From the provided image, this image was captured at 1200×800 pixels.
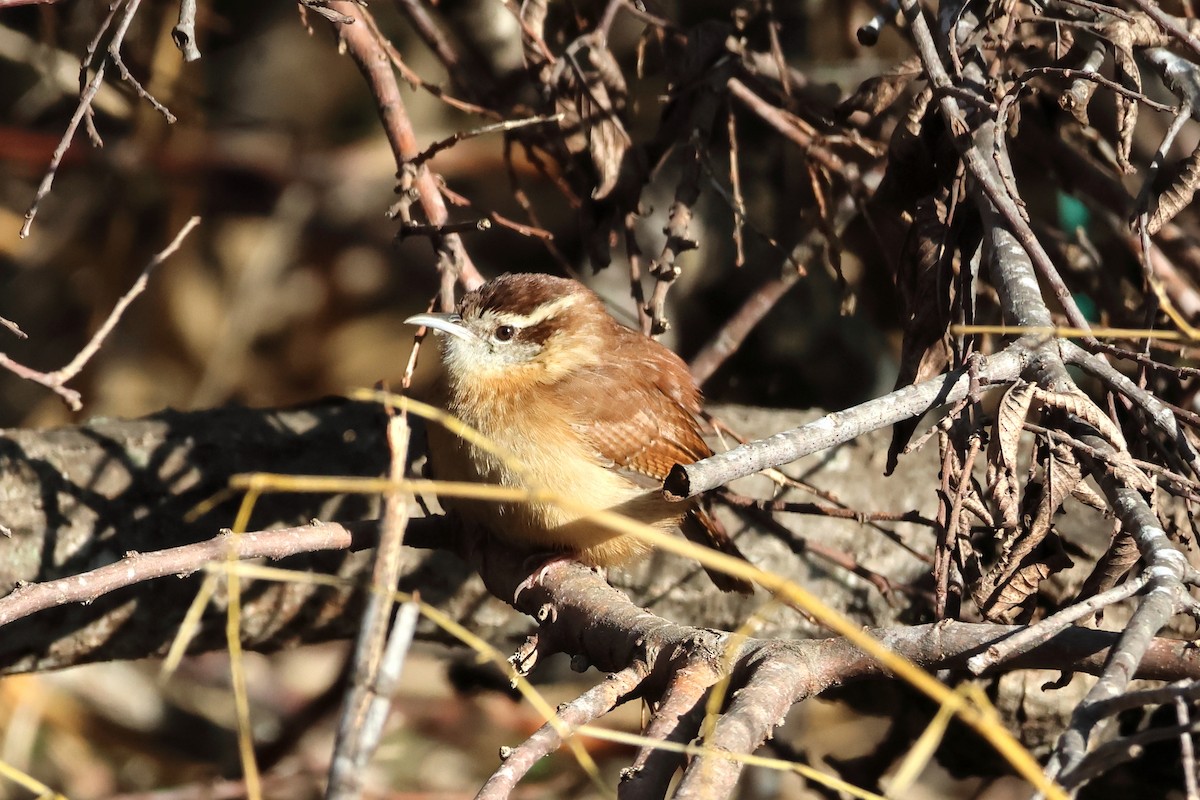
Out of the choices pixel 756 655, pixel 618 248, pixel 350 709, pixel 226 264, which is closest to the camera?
pixel 350 709

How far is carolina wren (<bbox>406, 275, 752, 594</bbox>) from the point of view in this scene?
152 inches

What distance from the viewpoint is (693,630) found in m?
2.83

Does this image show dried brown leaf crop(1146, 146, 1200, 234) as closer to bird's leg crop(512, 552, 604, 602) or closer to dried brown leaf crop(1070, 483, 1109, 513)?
dried brown leaf crop(1070, 483, 1109, 513)

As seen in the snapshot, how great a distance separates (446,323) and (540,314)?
1.45 feet

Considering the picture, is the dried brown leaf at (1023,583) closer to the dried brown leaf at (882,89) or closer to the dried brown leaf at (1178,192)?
the dried brown leaf at (1178,192)

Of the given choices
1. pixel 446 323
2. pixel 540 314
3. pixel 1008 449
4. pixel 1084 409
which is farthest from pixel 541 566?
pixel 1084 409

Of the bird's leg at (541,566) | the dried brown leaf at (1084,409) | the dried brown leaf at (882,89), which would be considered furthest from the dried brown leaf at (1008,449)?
the bird's leg at (541,566)

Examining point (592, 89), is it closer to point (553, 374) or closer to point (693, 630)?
point (553, 374)

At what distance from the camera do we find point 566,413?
4125 mm

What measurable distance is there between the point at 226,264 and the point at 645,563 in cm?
434

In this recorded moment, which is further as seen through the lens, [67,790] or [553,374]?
[67,790]

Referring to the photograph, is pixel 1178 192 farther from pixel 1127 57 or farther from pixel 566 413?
pixel 566 413

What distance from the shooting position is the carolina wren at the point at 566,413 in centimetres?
386

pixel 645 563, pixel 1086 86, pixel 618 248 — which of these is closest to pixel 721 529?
pixel 645 563
